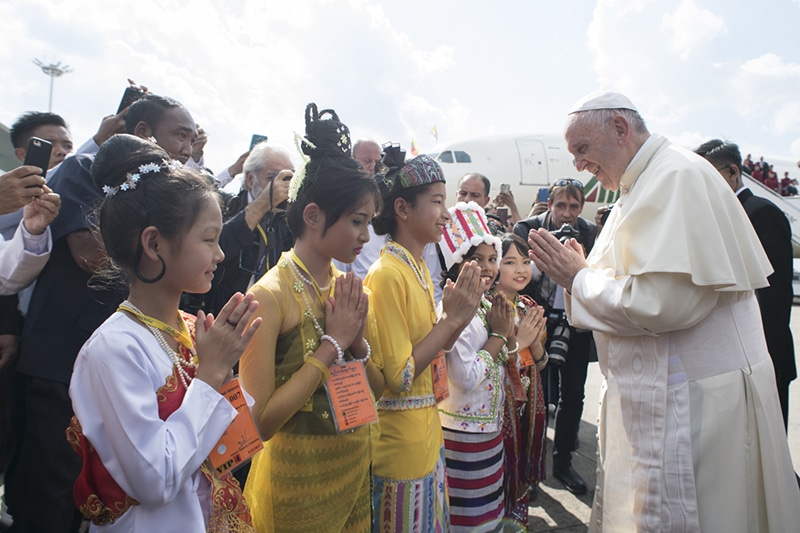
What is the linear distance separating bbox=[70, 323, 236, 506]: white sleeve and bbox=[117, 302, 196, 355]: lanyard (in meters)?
0.10

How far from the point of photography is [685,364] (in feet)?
7.27

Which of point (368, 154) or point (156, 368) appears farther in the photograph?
point (368, 154)

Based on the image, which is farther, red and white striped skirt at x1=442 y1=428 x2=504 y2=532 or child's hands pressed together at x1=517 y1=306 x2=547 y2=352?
child's hands pressed together at x1=517 y1=306 x2=547 y2=352

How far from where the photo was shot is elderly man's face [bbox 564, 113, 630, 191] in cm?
247

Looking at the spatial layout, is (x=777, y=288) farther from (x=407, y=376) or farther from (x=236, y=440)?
(x=236, y=440)

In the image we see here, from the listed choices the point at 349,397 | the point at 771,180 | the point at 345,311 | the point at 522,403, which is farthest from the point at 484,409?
the point at 771,180

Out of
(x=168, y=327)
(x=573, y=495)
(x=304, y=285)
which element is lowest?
(x=573, y=495)

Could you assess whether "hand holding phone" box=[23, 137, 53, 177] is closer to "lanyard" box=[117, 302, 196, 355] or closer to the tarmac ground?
"lanyard" box=[117, 302, 196, 355]

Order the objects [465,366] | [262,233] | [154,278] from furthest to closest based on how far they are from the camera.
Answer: [262,233]
[465,366]
[154,278]

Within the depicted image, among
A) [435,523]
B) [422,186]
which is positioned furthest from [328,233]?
[435,523]

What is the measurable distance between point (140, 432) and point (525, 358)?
8.12ft

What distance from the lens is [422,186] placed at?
2.48 m

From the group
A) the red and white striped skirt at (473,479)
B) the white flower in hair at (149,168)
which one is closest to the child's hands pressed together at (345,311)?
the white flower in hair at (149,168)

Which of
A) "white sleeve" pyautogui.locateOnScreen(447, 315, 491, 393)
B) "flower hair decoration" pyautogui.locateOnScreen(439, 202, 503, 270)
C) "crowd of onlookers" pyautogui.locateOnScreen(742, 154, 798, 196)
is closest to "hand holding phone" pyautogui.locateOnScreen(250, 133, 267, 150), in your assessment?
"flower hair decoration" pyautogui.locateOnScreen(439, 202, 503, 270)
